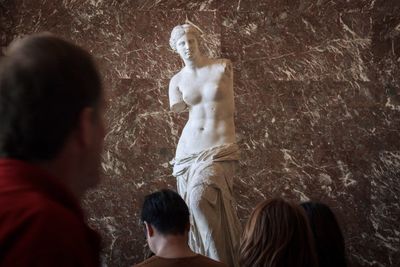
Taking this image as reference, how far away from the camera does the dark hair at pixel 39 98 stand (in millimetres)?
944

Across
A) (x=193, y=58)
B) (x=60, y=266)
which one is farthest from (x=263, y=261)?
(x=193, y=58)

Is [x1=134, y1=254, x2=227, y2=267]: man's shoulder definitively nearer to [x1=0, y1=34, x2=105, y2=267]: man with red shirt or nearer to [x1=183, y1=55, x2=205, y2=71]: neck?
[x1=0, y1=34, x2=105, y2=267]: man with red shirt

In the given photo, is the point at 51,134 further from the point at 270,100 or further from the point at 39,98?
the point at 270,100

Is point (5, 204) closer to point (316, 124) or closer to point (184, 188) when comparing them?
point (184, 188)

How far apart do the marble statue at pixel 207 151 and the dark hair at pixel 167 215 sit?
103cm

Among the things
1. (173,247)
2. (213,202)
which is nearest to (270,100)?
(213,202)

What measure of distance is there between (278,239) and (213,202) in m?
1.52

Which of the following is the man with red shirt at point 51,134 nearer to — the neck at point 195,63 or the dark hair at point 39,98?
the dark hair at point 39,98

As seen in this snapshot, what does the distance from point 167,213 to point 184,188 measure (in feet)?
4.22

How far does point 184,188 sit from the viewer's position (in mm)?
3795

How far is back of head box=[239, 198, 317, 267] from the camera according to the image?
2.06 m

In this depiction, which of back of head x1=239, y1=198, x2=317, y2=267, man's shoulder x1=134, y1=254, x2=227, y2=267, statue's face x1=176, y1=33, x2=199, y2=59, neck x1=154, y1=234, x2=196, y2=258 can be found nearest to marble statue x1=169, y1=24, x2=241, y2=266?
statue's face x1=176, y1=33, x2=199, y2=59

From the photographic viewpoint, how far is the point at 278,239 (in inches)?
82.2

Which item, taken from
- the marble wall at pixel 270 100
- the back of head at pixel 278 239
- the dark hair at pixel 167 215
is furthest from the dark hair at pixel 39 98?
the marble wall at pixel 270 100
